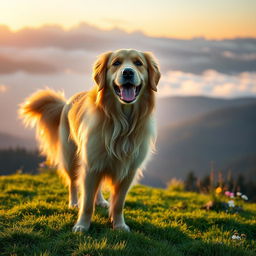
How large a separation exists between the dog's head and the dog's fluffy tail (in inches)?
78.0

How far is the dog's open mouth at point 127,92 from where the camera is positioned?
402 cm

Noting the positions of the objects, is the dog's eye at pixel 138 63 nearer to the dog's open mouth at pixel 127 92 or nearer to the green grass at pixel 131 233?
the dog's open mouth at pixel 127 92

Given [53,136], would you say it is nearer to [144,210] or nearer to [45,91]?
[45,91]

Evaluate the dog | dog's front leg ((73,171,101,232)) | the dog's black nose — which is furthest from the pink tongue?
dog's front leg ((73,171,101,232))

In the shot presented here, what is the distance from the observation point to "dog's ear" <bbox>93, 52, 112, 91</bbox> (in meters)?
4.27

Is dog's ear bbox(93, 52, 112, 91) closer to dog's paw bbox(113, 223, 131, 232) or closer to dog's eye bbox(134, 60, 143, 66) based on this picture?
dog's eye bbox(134, 60, 143, 66)

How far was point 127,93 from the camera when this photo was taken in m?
4.06

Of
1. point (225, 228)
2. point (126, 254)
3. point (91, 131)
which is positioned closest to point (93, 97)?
point (91, 131)

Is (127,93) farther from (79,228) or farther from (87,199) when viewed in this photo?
(79,228)

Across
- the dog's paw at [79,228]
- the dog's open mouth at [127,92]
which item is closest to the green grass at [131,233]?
the dog's paw at [79,228]

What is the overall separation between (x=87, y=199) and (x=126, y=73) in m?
1.74

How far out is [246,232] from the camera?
543cm

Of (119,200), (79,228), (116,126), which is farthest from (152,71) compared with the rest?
(79,228)

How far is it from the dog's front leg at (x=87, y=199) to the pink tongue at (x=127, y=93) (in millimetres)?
1126
